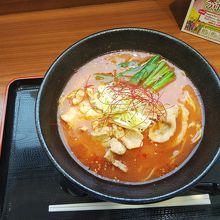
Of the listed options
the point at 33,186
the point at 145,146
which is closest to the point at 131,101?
the point at 145,146

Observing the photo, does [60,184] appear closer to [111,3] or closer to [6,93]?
[6,93]

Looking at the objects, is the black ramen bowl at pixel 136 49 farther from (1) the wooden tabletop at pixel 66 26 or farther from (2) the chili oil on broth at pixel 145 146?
(1) the wooden tabletop at pixel 66 26

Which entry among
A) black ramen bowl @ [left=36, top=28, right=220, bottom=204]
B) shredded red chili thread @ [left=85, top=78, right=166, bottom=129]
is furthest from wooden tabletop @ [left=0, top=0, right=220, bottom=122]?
shredded red chili thread @ [left=85, top=78, right=166, bottom=129]

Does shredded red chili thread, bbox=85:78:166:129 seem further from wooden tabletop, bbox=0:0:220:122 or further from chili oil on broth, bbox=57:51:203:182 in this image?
wooden tabletop, bbox=0:0:220:122

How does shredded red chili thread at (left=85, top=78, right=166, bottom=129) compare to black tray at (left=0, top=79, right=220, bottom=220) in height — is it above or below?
above

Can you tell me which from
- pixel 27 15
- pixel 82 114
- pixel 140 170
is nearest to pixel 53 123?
pixel 82 114

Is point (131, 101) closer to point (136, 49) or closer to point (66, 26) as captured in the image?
point (136, 49)
